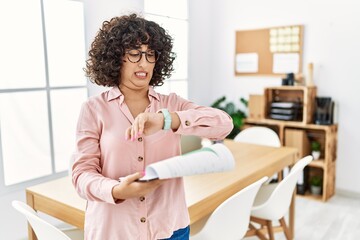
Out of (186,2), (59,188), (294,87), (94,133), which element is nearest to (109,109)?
(94,133)

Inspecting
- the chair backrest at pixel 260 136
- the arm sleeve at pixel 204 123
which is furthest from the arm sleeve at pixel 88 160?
the chair backrest at pixel 260 136

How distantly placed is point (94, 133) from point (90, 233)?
326mm

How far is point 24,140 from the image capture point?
2584mm

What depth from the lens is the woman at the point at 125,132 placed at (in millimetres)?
1010

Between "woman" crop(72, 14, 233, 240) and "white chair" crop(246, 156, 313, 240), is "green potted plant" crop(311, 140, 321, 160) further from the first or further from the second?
"woman" crop(72, 14, 233, 240)

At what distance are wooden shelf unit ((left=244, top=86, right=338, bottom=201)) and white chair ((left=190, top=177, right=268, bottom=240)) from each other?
82.4 inches

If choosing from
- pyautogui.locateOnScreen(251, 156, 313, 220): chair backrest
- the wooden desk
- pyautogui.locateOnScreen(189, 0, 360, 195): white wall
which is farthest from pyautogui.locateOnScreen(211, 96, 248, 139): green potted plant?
pyautogui.locateOnScreen(251, 156, 313, 220): chair backrest

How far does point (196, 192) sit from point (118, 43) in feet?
3.26

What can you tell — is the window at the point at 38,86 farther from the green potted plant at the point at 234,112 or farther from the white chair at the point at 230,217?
the green potted plant at the point at 234,112

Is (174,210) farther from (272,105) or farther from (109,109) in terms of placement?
(272,105)

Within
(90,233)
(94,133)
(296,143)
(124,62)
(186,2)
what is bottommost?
(296,143)

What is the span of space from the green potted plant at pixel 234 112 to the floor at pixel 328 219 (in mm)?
1048

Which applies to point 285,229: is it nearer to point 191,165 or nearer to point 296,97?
point 296,97

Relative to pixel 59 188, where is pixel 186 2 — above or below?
above
